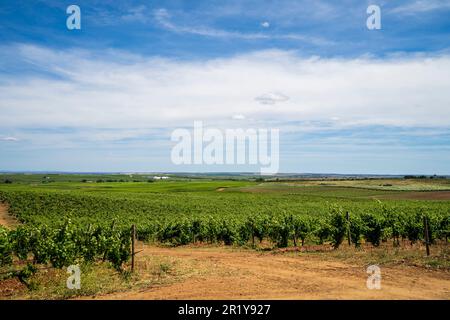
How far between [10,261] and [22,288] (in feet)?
11.2

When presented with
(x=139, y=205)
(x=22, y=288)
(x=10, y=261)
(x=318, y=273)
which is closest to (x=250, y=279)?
(x=318, y=273)

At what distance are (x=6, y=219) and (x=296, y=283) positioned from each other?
4059 centimetres

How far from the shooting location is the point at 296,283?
1240cm

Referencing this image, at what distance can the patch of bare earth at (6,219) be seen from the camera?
38.0m

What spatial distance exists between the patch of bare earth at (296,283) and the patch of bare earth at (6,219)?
29894 millimetres
